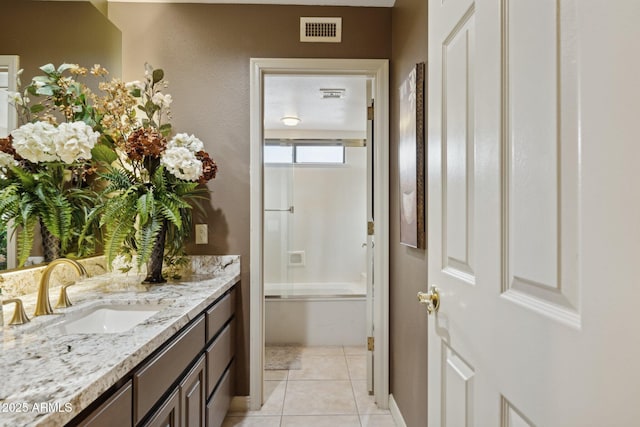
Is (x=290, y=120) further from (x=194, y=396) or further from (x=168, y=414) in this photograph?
(x=168, y=414)

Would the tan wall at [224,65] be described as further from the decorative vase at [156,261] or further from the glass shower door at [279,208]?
the glass shower door at [279,208]

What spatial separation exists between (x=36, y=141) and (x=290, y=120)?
2773 millimetres

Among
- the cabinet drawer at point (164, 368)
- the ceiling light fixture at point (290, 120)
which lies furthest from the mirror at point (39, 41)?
the ceiling light fixture at point (290, 120)

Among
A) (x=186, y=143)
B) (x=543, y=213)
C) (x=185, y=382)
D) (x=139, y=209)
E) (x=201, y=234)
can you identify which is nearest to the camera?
(x=543, y=213)

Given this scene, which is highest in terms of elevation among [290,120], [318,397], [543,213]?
[290,120]

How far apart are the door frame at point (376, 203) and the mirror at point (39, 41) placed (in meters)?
0.86

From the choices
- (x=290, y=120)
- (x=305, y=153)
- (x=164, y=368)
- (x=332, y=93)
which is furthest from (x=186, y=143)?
(x=305, y=153)

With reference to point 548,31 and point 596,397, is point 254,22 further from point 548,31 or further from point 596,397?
point 596,397

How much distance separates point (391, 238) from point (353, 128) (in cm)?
244

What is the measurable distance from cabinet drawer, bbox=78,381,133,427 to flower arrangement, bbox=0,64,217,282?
85cm

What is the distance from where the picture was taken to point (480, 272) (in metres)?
0.73

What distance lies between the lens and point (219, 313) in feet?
5.53

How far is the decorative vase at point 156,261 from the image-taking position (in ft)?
5.60

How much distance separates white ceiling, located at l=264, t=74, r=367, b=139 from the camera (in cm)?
295
